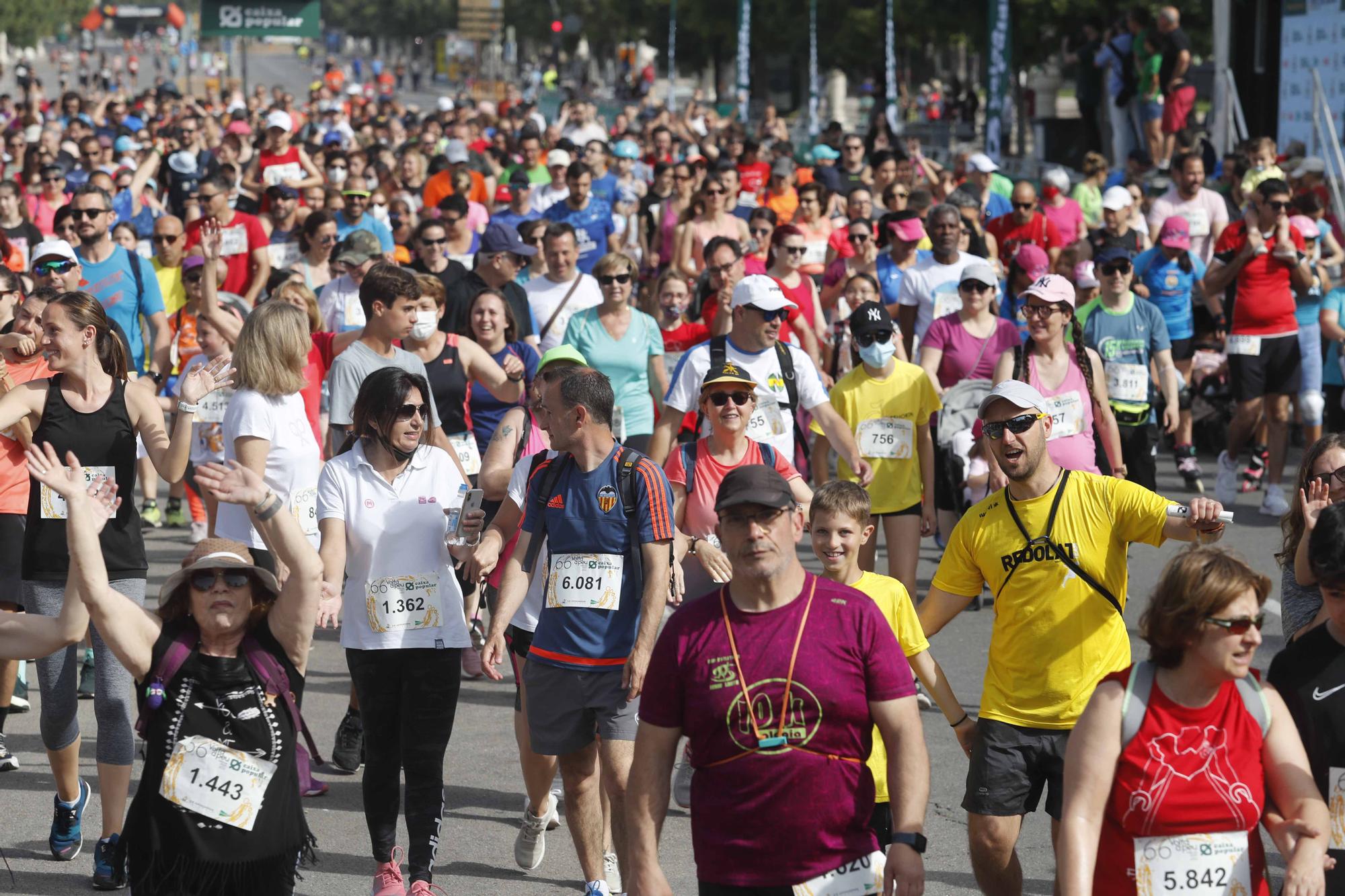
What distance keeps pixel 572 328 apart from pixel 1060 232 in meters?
7.37

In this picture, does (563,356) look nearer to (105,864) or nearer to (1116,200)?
(105,864)

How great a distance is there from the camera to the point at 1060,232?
52.5 ft

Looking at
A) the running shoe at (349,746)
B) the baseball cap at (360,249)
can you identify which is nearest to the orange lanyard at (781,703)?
the running shoe at (349,746)

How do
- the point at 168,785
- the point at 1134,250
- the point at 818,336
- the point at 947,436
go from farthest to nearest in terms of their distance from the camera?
1. the point at 1134,250
2. the point at 818,336
3. the point at 947,436
4. the point at 168,785

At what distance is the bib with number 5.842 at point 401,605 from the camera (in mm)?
6070

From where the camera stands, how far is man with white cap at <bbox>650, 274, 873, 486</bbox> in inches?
324

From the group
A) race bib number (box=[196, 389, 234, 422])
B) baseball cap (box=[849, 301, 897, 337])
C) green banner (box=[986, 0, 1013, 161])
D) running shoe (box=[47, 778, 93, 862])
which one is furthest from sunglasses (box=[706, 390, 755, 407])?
green banner (box=[986, 0, 1013, 161])

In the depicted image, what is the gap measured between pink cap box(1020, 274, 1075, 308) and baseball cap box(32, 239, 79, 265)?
4.76 m

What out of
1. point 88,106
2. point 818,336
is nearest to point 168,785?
point 818,336

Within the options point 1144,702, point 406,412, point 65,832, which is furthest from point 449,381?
point 1144,702

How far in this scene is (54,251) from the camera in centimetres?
957

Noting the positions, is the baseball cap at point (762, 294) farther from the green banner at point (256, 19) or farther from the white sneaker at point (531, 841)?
the green banner at point (256, 19)

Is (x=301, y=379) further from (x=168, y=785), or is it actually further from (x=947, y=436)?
(x=947, y=436)

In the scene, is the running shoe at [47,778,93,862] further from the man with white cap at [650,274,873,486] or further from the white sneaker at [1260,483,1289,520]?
the white sneaker at [1260,483,1289,520]
